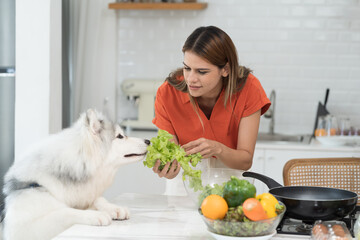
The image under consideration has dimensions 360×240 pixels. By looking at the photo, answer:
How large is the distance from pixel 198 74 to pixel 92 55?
8.21 feet

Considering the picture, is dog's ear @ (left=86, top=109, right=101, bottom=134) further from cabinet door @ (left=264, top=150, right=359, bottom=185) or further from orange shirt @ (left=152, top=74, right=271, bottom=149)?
cabinet door @ (left=264, top=150, right=359, bottom=185)

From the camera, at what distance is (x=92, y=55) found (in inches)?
177

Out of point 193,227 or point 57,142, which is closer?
point 193,227

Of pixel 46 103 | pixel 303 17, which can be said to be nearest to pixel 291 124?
pixel 303 17

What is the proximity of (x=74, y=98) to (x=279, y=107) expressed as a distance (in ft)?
6.32

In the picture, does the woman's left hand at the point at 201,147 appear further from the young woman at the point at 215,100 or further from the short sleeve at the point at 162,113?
the short sleeve at the point at 162,113

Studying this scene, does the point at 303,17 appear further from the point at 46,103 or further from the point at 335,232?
the point at 335,232

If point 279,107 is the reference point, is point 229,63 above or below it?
above

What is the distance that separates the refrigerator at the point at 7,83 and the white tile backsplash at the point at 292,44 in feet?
5.14

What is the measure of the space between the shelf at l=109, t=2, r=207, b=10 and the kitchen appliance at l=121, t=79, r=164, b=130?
681 millimetres

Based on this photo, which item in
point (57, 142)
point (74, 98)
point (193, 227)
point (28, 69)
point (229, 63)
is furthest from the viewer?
point (74, 98)

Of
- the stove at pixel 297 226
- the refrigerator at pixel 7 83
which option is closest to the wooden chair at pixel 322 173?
the stove at pixel 297 226

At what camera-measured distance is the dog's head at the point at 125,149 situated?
181 cm

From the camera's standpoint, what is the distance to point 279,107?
457 cm
